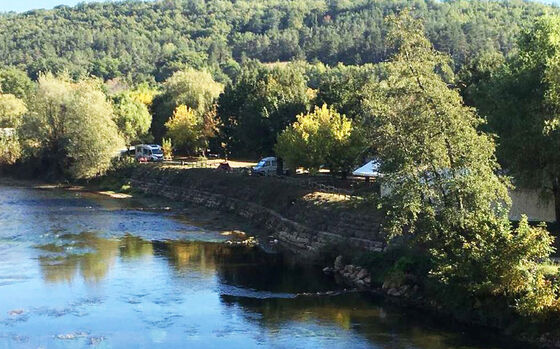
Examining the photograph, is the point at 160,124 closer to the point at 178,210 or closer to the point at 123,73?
the point at 178,210

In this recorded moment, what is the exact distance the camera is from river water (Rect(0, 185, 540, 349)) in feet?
92.0

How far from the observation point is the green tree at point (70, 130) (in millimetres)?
74562

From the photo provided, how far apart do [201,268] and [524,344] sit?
18455mm

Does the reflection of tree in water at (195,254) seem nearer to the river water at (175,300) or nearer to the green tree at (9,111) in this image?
the river water at (175,300)

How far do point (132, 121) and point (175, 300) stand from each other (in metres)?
56.7

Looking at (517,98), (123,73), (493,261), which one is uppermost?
(123,73)

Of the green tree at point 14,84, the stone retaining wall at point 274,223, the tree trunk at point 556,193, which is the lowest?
the stone retaining wall at point 274,223

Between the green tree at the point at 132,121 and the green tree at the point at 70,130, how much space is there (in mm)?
5232

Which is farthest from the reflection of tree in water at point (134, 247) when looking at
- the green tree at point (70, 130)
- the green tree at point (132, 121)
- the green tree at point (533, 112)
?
the green tree at point (132, 121)

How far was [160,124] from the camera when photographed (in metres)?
93.9

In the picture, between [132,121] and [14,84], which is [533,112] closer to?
[132,121]

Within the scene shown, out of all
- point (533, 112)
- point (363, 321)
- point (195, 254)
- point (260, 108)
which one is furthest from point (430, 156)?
point (260, 108)

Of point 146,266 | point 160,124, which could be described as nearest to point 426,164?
point 146,266

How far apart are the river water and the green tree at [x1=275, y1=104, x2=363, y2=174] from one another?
8915 mm
